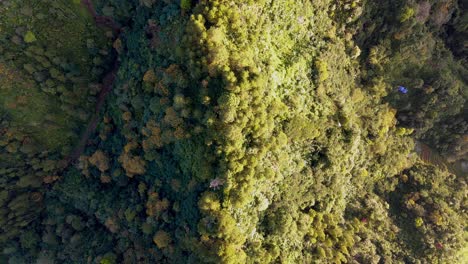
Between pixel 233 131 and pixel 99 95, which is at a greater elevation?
pixel 233 131

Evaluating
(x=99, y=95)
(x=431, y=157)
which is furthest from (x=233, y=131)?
(x=431, y=157)

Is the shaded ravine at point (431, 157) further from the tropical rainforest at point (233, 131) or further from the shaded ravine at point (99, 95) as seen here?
the shaded ravine at point (99, 95)

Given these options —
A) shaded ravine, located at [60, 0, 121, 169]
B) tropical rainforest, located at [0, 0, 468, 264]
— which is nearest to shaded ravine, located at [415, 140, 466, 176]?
tropical rainforest, located at [0, 0, 468, 264]

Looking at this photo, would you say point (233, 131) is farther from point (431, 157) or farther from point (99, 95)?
→ point (431, 157)

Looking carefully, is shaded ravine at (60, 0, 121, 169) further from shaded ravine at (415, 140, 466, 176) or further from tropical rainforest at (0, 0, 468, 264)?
shaded ravine at (415, 140, 466, 176)

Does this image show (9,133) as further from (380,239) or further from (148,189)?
(380,239)

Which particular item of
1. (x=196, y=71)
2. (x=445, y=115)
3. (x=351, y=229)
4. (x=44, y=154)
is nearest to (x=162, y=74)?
(x=196, y=71)
